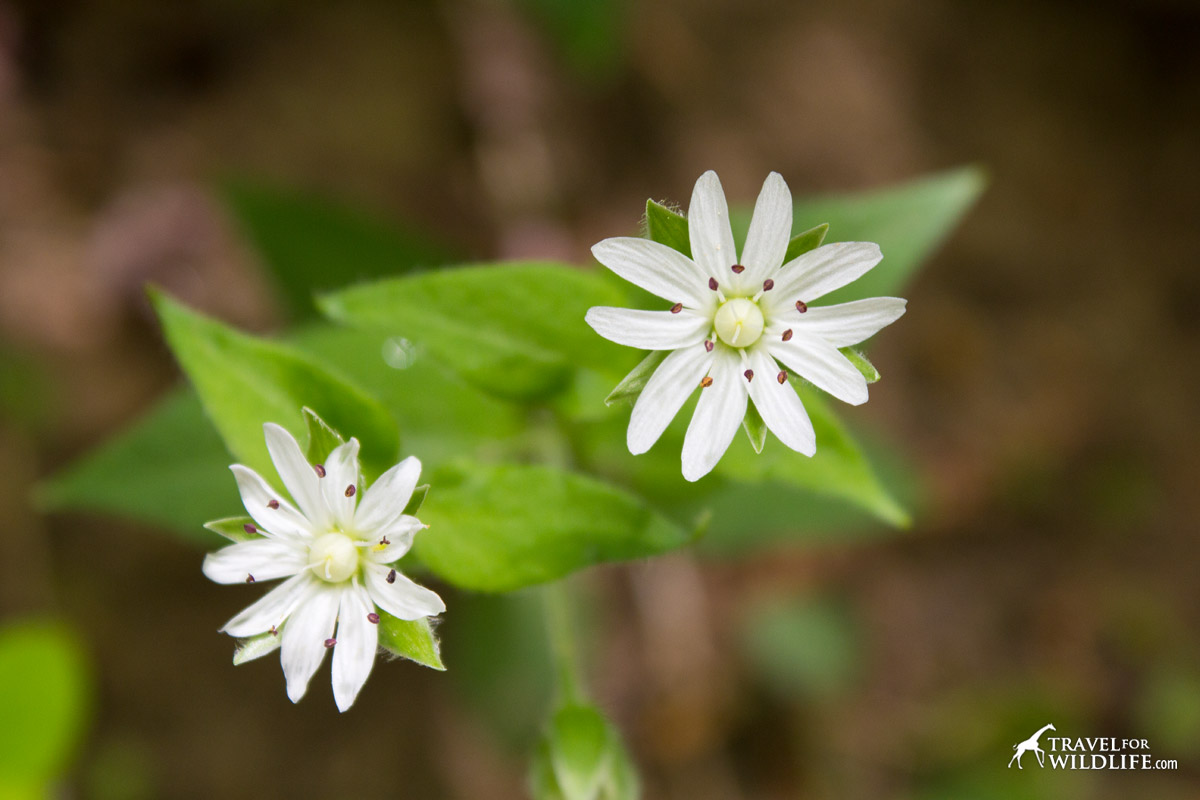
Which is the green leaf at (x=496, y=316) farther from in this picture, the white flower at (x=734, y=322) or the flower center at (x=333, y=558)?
the flower center at (x=333, y=558)

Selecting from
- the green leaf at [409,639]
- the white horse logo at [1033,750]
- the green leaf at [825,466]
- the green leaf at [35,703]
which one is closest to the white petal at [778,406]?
the green leaf at [825,466]

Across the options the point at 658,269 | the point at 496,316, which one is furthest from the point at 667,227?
the point at 496,316

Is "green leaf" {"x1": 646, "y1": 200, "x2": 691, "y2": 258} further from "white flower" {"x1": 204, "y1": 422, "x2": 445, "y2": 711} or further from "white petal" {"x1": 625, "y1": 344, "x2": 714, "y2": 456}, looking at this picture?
"white flower" {"x1": 204, "y1": 422, "x2": 445, "y2": 711}

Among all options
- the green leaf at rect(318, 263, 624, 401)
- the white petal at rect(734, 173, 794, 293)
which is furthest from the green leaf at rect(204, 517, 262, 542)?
the white petal at rect(734, 173, 794, 293)

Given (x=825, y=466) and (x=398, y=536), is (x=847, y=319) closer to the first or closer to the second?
(x=825, y=466)

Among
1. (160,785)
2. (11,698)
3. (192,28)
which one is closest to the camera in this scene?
(11,698)

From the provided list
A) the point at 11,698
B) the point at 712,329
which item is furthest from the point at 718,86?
the point at 11,698

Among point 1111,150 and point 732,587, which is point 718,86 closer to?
point 1111,150
